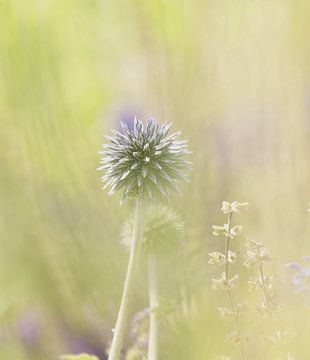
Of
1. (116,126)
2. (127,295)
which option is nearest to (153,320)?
(127,295)

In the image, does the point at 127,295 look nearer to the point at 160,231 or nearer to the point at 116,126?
the point at 160,231

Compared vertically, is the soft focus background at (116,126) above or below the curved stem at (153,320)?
above

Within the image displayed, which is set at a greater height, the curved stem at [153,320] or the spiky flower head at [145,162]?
the spiky flower head at [145,162]

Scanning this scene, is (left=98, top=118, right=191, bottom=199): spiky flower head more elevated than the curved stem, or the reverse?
(left=98, top=118, right=191, bottom=199): spiky flower head
